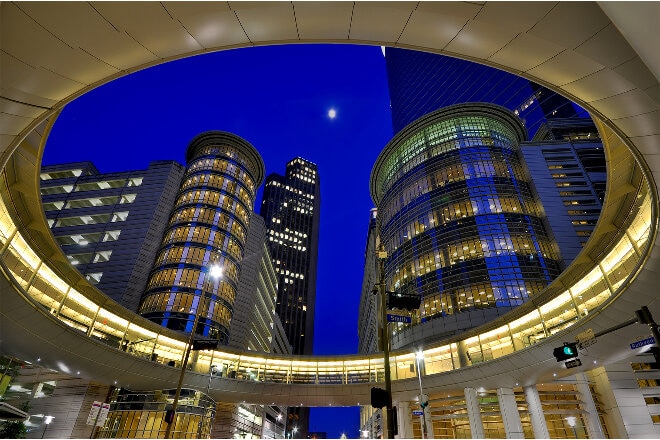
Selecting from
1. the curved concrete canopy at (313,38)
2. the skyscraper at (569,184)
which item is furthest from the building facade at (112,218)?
the skyscraper at (569,184)

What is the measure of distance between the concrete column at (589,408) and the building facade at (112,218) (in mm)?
53654

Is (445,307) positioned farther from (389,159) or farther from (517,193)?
(389,159)

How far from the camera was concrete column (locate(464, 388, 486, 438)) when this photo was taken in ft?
95.3

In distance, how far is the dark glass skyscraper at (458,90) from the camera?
100688mm

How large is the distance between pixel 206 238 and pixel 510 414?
45.7 meters

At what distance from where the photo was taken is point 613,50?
214 inches

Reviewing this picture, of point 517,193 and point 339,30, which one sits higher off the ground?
point 517,193

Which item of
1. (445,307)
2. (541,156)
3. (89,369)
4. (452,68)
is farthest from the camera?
(452,68)

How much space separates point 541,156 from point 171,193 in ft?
232

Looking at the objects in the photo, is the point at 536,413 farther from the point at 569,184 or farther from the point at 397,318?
the point at 569,184

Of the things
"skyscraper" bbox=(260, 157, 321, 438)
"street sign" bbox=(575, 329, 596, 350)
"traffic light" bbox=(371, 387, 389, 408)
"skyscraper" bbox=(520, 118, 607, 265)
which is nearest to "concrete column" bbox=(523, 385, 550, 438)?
"street sign" bbox=(575, 329, 596, 350)

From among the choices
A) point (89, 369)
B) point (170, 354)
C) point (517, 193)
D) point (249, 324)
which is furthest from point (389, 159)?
point (89, 369)

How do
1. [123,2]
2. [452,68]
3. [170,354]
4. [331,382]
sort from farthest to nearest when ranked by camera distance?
[452,68] → [331,382] → [170,354] → [123,2]

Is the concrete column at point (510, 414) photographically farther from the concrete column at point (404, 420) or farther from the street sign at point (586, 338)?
the street sign at point (586, 338)
